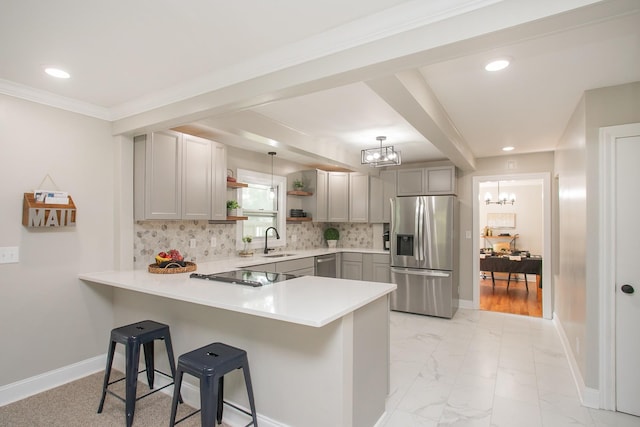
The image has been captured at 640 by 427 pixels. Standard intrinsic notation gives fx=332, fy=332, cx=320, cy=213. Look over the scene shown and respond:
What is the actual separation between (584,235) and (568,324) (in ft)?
4.65

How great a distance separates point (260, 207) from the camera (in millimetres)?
4852

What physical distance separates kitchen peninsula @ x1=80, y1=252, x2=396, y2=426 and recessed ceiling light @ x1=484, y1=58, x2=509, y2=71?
1.63m

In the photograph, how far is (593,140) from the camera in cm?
250

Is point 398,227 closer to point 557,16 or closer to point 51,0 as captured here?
point 557,16

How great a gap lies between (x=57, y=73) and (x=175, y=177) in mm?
1194

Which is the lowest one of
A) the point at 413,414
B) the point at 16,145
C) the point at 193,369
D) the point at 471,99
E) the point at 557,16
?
the point at 413,414

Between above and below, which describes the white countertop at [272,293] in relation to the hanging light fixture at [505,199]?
below

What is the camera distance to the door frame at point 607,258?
240cm

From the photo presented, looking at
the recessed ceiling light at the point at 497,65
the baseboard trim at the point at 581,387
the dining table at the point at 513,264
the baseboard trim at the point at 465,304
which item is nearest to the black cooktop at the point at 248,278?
the recessed ceiling light at the point at 497,65

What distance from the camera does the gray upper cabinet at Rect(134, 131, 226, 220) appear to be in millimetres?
3082

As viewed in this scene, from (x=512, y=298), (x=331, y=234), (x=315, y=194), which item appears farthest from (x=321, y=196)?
(x=512, y=298)

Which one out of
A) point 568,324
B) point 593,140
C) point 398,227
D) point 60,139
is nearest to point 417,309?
point 398,227

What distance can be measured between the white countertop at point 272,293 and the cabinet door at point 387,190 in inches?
124

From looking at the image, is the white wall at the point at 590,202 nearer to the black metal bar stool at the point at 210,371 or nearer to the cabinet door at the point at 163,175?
the black metal bar stool at the point at 210,371
